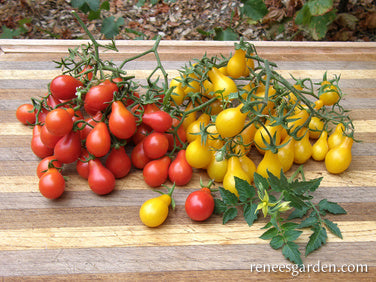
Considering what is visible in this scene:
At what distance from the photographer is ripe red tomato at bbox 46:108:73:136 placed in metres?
1.08

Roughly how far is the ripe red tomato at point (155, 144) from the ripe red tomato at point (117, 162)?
0.24 feet

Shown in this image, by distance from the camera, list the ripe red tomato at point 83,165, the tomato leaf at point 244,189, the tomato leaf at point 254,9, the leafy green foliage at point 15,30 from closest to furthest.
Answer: the tomato leaf at point 244,189 < the ripe red tomato at point 83,165 < the tomato leaf at point 254,9 < the leafy green foliage at point 15,30

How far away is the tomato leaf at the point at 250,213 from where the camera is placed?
42.0 inches

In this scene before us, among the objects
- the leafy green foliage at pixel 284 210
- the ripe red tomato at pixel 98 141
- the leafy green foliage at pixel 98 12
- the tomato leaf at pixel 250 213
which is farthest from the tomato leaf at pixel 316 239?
the leafy green foliage at pixel 98 12

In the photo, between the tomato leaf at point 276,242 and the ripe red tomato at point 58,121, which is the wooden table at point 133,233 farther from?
the ripe red tomato at point 58,121

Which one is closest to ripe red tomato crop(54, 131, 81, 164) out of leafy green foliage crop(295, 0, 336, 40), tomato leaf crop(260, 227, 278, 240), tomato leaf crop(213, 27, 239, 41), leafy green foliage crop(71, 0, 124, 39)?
tomato leaf crop(260, 227, 278, 240)

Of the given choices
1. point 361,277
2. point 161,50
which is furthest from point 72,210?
point 161,50

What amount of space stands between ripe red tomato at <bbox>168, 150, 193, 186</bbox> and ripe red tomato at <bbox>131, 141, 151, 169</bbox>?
91 millimetres

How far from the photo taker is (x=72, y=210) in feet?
3.68

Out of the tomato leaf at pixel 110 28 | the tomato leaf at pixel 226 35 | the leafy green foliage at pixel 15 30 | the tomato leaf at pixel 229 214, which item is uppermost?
the tomato leaf at pixel 229 214

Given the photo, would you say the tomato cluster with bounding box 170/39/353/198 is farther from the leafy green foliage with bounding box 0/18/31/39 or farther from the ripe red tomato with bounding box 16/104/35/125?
the leafy green foliage with bounding box 0/18/31/39

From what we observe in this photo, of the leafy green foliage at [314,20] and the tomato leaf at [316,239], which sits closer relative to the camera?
the tomato leaf at [316,239]

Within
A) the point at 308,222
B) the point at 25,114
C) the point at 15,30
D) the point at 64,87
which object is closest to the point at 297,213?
the point at 308,222

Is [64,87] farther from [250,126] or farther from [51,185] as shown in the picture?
[250,126]
